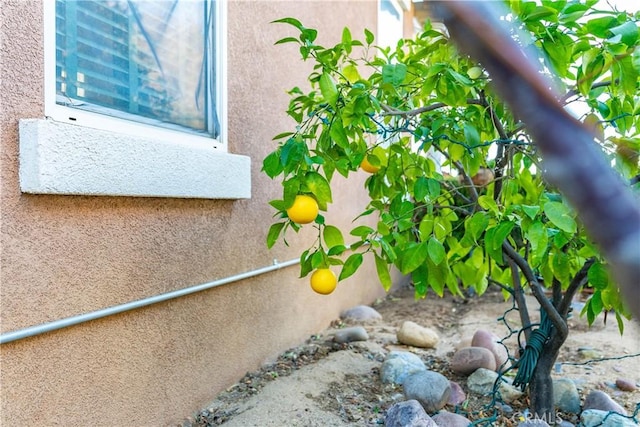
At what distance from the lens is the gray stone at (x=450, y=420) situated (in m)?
2.31

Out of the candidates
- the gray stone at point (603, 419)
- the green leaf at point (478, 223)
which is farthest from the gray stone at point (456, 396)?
the green leaf at point (478, 223)

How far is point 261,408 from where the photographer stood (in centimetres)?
252

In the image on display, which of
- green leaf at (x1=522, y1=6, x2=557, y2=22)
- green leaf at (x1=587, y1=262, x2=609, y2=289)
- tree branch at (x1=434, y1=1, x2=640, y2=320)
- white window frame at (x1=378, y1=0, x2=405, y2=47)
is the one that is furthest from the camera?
white window frame at (x1=378, y1=0, x2=405, y2=47)

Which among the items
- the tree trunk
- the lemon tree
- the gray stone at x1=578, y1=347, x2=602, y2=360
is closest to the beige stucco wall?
the lemon tree

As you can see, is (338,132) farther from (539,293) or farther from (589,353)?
(589,353)

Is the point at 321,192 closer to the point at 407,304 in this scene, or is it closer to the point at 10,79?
the point at 10,79

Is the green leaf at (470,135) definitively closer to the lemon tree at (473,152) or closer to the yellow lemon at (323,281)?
the lemon tree at (473,152)

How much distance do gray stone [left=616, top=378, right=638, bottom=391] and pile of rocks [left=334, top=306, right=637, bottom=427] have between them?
0.07 ft

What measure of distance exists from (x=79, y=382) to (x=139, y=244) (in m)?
0.60

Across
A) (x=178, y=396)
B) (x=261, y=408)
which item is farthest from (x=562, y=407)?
(x=178, y=396)

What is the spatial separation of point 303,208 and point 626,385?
237 cm

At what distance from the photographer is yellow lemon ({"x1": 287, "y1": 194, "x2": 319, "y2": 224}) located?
6.46 feet

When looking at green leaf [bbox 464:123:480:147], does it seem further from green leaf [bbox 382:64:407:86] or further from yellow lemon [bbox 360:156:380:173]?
yellow lemon [bbox 360:156:380:173]

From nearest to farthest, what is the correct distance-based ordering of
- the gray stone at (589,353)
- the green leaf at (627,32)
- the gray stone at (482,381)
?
the green leaf at (627,32), the gray stone at (482,381), the gray stone at (589,353)
